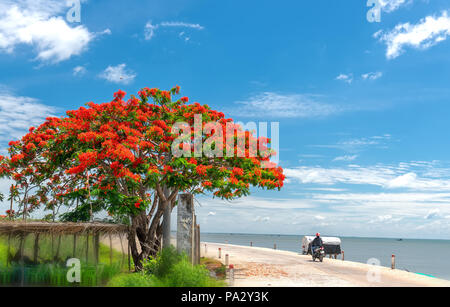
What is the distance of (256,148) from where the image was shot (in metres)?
22.4

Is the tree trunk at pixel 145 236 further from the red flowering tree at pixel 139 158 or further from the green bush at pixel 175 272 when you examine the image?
the green bush at pixel 175 272

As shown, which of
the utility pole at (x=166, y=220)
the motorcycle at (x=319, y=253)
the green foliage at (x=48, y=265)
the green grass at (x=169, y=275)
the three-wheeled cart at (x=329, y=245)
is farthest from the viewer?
the three-wheeled cart at (x=329, y=245)

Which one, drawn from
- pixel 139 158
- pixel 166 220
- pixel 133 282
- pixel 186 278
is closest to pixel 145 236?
pixel 166 220

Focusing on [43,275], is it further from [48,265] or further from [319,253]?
[319,253]

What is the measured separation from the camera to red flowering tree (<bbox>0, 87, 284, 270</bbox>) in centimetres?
1962

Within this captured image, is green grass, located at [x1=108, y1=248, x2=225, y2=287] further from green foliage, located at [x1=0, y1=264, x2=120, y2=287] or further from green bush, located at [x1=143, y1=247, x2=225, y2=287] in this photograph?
green foliage, located at [x1=0, y1=264, x2=120, y2=287]

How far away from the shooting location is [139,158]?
802 inches

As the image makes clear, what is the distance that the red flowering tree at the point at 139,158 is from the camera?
1962 centimetres

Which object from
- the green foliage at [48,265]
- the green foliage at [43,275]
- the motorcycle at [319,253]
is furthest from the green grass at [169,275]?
the motorcycle at [319,253]

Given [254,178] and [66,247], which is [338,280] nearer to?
[254,178]

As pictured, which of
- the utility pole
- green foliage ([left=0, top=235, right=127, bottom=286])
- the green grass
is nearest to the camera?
the green grass

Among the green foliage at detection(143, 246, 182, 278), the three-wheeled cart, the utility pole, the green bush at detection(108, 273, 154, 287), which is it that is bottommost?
the three-wheeled cart

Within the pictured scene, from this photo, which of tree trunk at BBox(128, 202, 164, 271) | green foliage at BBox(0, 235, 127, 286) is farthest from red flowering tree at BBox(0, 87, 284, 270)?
green foliage at BBox(0, 235, 127, 286)
